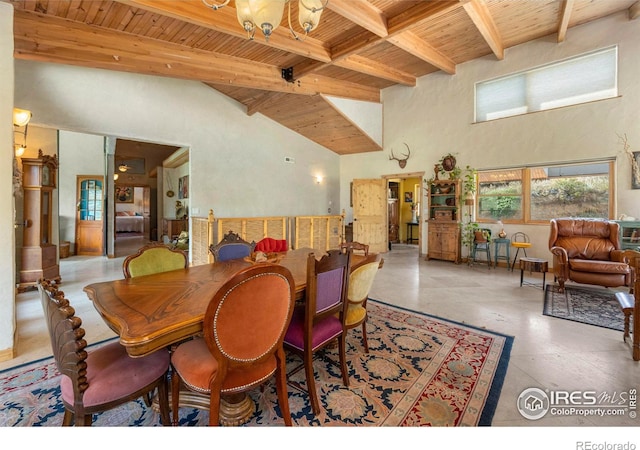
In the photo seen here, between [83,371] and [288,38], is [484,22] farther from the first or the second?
[83,371]

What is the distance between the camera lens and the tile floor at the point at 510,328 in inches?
73.8

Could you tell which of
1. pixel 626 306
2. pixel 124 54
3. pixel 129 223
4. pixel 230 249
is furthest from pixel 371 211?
pixel 129 223

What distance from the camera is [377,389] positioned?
6.18 ft

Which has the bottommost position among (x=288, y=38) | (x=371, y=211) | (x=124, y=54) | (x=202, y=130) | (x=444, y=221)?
(x=444, y=221)

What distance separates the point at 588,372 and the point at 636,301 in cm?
72

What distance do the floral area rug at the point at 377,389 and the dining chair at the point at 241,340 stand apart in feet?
1.06

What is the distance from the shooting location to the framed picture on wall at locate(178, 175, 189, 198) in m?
9.31

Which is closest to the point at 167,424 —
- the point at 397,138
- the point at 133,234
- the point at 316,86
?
the point at 316,86

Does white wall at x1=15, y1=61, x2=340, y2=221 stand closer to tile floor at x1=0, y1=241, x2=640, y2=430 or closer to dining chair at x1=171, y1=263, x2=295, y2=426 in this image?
tile floor at x1=0, y1=241, x2=640, y2=430

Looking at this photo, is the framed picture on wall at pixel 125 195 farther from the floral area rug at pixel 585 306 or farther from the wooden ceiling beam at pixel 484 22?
the floral area rug at pixel 585 306

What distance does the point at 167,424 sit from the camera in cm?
152

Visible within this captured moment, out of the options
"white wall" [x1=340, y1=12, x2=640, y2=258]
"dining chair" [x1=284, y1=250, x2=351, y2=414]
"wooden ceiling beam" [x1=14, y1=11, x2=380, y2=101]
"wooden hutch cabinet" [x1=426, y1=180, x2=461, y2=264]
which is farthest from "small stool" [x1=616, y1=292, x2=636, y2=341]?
"wooden ceiling beam" [x1=14, y1=11, x2=380, y2=101]

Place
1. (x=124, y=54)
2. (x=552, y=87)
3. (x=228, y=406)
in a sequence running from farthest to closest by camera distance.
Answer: (x=552, y=87) < (x=124, y=54) < (x=228, y=406)

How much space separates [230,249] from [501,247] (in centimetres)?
551
